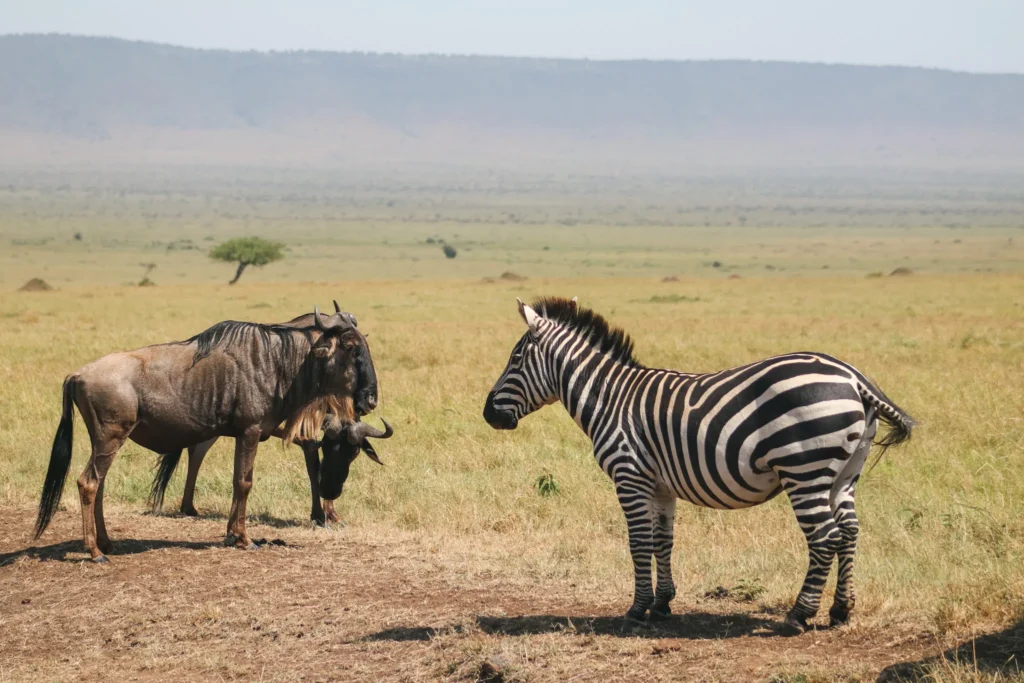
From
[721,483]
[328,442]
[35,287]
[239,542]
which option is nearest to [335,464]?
[328,442]

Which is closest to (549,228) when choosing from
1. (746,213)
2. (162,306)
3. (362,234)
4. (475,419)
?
(362,234)

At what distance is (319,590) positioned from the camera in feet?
25.4

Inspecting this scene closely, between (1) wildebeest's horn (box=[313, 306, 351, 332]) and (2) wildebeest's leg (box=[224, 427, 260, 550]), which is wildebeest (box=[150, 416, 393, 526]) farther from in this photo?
(1) wildebeest's horn (box=[313, 306, 351, 332])

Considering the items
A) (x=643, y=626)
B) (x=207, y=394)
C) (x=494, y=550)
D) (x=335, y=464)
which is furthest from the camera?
(x=335, y=464)

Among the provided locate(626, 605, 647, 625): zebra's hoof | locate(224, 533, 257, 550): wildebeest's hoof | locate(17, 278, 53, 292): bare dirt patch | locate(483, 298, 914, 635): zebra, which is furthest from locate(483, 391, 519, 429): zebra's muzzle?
locate(17, 278, 53, 292): bare dirt patch

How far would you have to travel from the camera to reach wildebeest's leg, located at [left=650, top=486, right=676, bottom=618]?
22.2 ft

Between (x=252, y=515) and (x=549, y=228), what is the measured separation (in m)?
109

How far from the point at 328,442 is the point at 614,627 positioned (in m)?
3.76

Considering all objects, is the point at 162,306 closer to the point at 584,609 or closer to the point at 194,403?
the point at 194,403

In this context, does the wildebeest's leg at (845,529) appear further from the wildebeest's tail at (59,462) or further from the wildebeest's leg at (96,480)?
the wildebeest's tail at (59,462)

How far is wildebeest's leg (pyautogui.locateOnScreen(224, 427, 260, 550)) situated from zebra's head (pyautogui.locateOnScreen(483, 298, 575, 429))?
7.93 ft

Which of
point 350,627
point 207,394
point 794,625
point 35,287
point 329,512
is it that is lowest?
point 350,627

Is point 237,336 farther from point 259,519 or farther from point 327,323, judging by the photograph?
point 259,519

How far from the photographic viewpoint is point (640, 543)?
6656mm
